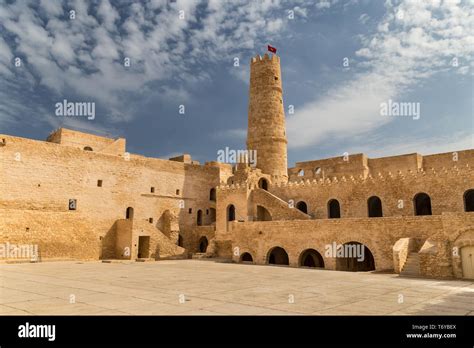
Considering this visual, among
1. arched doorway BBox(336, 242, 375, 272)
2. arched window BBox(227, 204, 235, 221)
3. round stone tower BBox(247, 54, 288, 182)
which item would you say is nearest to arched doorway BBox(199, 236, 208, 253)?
arched window BBox(227, 204, 235, 221)

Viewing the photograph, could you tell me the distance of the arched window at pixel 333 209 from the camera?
82.2 ft

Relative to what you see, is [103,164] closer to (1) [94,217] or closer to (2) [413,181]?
(1) [94,217]

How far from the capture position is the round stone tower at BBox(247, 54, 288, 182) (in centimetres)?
3112

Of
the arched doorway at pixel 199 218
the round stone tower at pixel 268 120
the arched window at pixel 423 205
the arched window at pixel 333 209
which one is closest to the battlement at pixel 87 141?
the arched doorway at pixel 199 218

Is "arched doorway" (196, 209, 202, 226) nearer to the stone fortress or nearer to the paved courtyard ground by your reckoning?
the stone fortress

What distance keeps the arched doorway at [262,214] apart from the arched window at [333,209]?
4.48 metres

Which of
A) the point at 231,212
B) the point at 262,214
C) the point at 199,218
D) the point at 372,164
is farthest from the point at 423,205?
the point at 199,218

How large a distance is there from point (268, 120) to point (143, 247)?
1436cm

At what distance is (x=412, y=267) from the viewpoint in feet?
46.7

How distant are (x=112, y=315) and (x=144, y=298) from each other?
75.6 inches

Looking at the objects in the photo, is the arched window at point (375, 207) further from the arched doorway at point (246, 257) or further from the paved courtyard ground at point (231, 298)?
the paved courtyard ground at point (231, 298)

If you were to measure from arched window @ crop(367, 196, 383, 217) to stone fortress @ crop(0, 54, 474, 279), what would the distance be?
5.5 inches

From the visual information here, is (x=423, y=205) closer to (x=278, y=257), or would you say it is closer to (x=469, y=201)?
(x=469, y=201)
